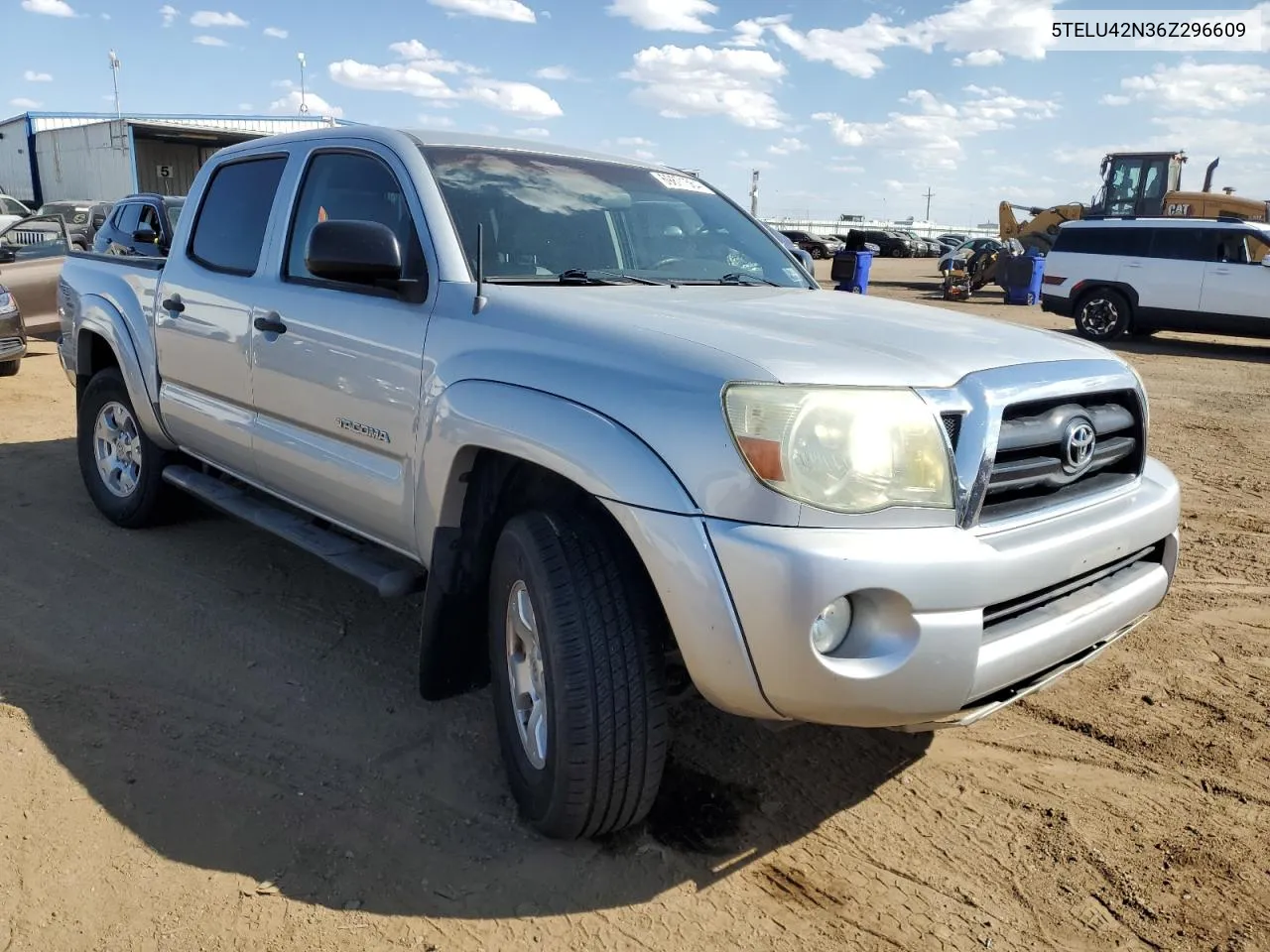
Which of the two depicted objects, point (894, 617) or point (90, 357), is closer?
point (894, 617)

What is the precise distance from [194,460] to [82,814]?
2.58m

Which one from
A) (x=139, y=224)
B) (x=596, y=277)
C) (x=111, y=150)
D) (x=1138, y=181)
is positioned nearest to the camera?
(x=596, y=277)

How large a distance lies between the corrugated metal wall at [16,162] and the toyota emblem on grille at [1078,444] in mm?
43203

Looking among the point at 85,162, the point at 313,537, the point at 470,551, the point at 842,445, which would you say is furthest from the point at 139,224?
the point at 85,162

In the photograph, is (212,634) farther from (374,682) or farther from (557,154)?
(557,154)

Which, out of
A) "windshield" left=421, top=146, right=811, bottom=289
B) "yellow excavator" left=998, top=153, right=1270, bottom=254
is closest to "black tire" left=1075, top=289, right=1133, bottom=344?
"yellow excavator" left=998, top=153, right=1270, bottom=254

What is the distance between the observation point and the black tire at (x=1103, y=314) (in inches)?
627

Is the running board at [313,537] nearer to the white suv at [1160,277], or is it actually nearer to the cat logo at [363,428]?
the cat logo at [363,428]

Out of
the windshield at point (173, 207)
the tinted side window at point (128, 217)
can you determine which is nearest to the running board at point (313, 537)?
the windshield at point (173, 207)

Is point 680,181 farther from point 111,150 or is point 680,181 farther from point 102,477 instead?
point 111,150

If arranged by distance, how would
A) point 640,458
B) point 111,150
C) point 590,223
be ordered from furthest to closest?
point 111,150
point 590,223
point 640,458

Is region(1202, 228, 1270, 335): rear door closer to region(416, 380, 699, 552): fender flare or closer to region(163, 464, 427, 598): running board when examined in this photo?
region(163, 464, 427, 598): running board

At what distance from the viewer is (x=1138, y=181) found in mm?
24422

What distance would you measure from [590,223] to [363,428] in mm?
1068
